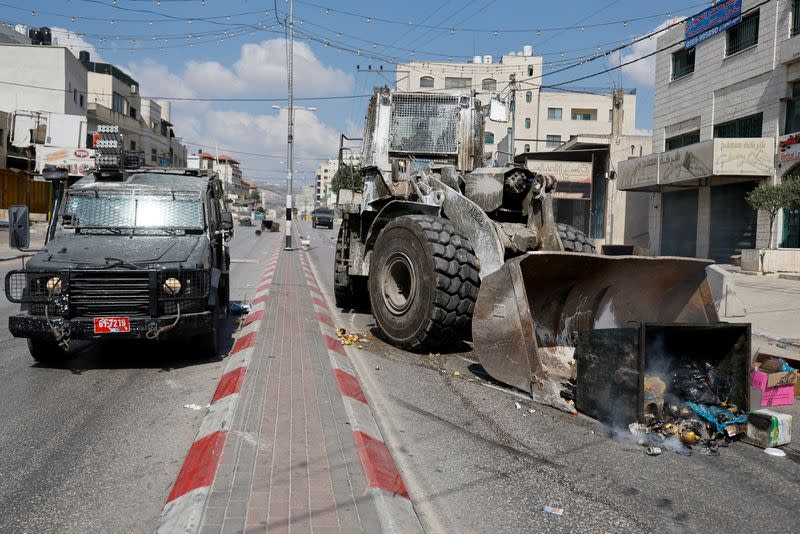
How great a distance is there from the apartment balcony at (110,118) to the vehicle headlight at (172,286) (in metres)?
44.1

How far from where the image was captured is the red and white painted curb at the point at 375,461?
329cm

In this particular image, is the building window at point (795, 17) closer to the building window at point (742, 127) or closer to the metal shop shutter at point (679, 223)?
the building window at point (742, 127)

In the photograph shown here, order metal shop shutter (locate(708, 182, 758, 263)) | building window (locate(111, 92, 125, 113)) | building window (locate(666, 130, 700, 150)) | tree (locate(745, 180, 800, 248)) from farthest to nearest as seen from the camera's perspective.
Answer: building window (locate(111, 92, 125, 113))
building window (locate(666, 130, 700, 150))
metal shop shutter (locate(708, 182, 758, 263))
tree (locate(745, 180, 800, 248))

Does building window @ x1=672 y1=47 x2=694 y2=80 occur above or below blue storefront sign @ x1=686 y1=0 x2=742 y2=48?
below

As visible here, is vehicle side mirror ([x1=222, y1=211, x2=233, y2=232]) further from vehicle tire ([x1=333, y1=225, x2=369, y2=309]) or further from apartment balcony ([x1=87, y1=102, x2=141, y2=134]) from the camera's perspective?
apartment balcony ([x1=87, y1=102, x2=141, y2=134])

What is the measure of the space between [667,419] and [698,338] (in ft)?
2.84

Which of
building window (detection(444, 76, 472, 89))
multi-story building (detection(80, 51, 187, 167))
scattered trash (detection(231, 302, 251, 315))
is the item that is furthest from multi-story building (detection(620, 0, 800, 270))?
building window (detection(444, 76, 472, 89))

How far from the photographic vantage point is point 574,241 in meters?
7.33

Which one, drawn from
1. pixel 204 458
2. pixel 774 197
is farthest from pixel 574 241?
pixel 774 197

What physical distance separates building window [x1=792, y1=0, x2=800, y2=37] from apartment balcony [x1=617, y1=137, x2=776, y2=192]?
345 centimetres

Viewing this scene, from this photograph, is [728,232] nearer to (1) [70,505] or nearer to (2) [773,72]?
(2) [773,72]

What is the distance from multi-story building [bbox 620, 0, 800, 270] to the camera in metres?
20.2

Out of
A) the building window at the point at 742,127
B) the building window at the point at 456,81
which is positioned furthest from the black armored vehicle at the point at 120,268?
the building window at the point at 456,81

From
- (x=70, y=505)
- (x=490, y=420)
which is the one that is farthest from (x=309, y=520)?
(x=490, y=420)
